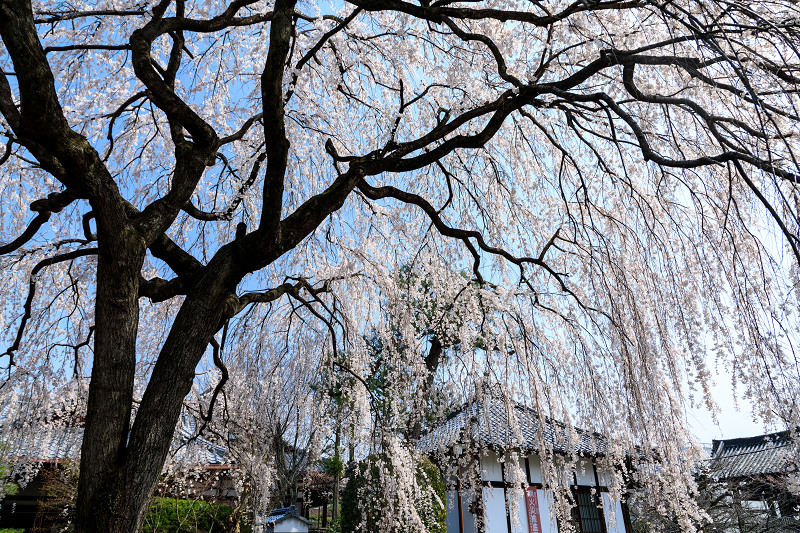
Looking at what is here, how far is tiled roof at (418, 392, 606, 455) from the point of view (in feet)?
14.8

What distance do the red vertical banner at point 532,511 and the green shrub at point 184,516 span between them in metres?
4.89

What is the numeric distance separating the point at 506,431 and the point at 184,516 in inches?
206

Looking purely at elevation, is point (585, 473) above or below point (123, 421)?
above

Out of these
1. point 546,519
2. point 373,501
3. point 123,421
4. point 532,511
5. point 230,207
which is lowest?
point 546,519

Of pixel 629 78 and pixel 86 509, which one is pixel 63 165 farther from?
pixel 629 78

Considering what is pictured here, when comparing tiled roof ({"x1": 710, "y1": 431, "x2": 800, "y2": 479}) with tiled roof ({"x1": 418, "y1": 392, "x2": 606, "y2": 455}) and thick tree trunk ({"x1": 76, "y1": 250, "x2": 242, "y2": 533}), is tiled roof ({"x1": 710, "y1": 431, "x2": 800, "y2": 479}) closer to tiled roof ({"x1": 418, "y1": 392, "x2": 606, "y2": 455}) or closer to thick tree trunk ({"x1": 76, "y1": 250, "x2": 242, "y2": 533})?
tiled roof ({"x1": 418, "y1": 392, "x2": 606, "y2": 455})

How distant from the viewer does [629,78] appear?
295 cm

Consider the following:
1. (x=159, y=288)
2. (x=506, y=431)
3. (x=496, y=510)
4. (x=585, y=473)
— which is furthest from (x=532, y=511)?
(x=159, y=288)

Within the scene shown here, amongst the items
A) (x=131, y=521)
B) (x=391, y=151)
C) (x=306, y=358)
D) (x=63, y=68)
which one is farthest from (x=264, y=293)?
(x=63, y=68)

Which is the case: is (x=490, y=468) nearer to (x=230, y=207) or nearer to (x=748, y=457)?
(x=230, y=207)

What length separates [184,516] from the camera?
7.95 m

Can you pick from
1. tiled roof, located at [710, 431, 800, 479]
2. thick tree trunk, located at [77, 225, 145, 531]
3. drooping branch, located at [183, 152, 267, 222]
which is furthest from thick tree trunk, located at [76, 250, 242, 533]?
tiled roof, located at [710, 431, 800, 479]

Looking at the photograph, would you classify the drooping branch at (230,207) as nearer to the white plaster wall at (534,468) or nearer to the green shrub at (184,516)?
the green shrub at (184,516)

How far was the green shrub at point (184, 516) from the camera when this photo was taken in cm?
747
